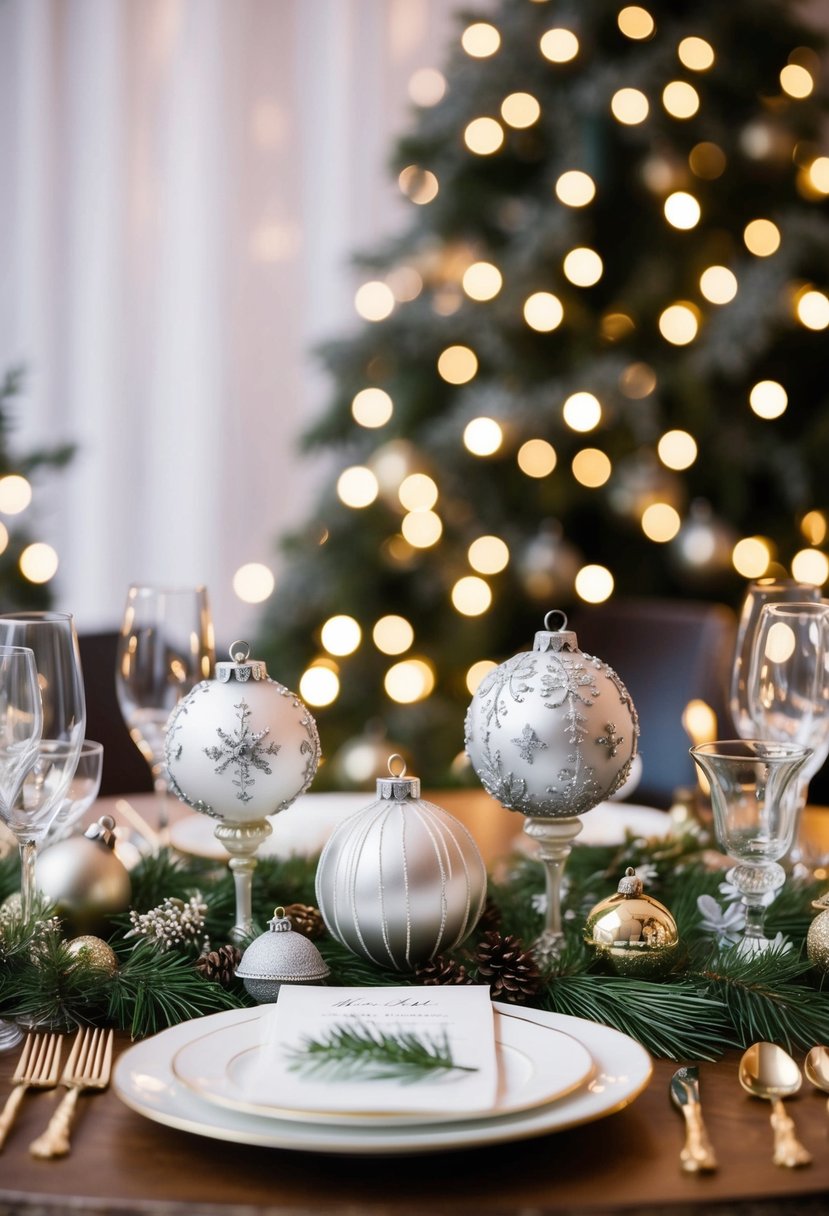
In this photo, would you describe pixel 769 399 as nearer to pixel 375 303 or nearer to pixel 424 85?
pixel 375 303

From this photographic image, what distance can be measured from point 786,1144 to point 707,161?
246cm

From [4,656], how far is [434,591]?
201 cm

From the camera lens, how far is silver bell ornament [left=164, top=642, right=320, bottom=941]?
89 centimetres

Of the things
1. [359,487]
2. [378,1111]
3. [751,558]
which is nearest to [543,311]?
[359,487]

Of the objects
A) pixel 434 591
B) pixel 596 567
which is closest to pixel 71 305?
pixel 434 591

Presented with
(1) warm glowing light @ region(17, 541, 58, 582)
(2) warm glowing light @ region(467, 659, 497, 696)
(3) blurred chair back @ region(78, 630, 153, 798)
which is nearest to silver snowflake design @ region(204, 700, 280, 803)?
(3) blurred chair back @ region(78, 630, 153, 798)

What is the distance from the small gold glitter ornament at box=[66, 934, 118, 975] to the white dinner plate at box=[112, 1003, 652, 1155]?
0.12 meters

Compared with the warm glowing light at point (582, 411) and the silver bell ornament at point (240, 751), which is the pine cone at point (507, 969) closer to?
the silver bell ornament at point (240, 751)

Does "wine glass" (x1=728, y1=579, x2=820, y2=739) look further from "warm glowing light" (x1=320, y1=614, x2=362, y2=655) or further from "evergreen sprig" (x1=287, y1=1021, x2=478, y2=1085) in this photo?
"warm glowing light" (x1=320, y1=614, x2=362, y2=655)

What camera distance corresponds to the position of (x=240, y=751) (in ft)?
2.92

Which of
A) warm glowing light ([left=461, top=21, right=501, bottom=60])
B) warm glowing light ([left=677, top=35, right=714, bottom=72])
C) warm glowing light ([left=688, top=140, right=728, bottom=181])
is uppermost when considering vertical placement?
warm glowing light ([left=461, top=21, right=501, bottom=60])

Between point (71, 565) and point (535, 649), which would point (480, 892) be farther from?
point (71, 565)

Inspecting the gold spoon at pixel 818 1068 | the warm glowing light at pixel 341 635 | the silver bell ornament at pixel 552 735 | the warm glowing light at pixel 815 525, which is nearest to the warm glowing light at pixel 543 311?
the warm glowing light at pixel 815 525

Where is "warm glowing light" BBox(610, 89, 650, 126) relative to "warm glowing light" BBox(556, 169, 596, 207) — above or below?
above
